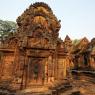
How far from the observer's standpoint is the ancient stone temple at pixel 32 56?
16078mm

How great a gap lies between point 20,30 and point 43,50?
130 inches

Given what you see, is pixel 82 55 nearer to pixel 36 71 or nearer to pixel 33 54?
pixel 36 71

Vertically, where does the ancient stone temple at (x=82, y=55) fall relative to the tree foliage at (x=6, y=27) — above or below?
below

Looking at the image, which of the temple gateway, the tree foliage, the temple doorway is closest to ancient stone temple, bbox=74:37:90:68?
the temple gateway

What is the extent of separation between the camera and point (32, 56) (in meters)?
16.5

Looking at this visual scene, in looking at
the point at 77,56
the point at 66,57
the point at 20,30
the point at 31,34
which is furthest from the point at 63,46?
the point at 77,56

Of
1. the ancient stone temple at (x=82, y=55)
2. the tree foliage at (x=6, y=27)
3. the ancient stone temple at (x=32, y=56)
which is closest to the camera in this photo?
the ancient stone temple at (x=32, y=56)

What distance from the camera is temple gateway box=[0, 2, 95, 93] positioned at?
52.7 feet

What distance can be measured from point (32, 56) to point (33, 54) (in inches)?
9.6

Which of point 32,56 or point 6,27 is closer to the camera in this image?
point 32,56

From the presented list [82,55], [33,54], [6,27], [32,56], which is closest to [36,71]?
[32,56]

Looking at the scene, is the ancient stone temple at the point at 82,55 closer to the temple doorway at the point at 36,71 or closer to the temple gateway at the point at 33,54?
the temple gateway at the point at 33,54

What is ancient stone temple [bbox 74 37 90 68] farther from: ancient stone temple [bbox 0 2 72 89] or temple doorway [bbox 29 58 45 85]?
temple doorway [bbox 29 58 45 85]

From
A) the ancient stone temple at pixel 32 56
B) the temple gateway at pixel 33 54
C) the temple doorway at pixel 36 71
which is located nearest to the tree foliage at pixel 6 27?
the temple gateway at pixel 33 54
